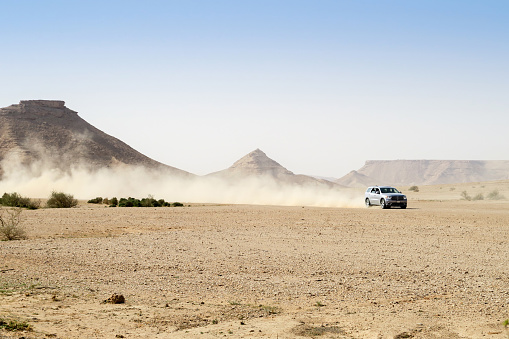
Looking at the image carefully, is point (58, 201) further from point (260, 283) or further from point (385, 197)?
point (260, 283)

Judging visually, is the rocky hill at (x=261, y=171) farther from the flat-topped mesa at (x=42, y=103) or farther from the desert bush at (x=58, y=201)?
the desert bush at (x=58, y=201)

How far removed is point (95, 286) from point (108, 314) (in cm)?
273

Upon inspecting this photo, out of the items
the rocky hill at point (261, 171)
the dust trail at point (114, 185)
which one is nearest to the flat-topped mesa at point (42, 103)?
the dust trail at point (114, 185)

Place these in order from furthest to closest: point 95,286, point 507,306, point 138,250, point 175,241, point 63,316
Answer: point 175,241
point 138,250
point 95,286
point 507,306
point 63,316

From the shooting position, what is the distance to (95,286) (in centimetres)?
1279

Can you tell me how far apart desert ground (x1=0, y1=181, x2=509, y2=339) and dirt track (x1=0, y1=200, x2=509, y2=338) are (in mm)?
34

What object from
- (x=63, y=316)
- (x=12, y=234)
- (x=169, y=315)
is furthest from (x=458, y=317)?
(x=12, y=234)

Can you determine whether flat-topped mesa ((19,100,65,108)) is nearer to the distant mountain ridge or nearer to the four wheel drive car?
the distant mountain ridge

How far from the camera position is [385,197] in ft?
141

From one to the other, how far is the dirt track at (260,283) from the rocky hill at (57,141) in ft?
278

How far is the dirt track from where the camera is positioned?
377 inches

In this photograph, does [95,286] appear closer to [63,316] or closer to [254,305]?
[63,316]

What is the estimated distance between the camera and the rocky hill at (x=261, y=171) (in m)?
156

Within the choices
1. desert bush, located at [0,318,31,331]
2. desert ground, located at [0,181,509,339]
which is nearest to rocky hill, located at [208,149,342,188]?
desert ground, located at [0,181,509,339]
